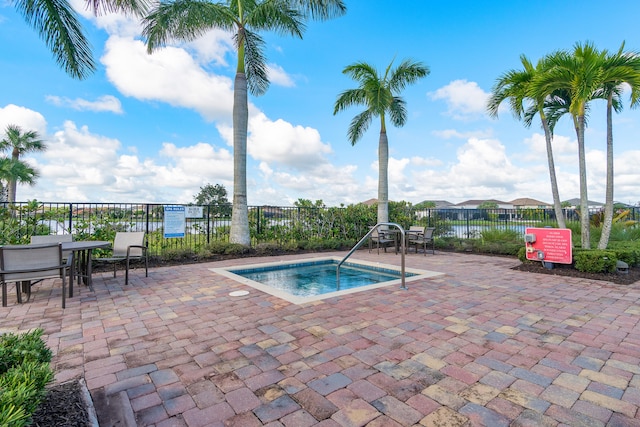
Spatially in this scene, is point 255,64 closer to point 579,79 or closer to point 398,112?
point 398,112

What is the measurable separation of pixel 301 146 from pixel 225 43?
5.38 m

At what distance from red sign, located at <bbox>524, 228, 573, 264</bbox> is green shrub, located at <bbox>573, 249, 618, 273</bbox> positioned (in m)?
0.17

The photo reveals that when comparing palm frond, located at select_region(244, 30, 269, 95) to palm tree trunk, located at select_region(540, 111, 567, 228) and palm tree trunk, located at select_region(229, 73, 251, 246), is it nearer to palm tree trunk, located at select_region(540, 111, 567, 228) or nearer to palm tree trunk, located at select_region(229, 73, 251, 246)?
palm tree trunk, located at select_region(229, 73, 251, 246)

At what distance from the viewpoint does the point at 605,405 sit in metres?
1.83

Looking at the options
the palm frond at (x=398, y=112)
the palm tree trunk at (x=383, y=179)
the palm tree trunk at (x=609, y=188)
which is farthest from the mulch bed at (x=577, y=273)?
the palm frond at (x=398, y=112)

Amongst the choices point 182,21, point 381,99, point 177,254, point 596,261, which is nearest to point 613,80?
point 596,261

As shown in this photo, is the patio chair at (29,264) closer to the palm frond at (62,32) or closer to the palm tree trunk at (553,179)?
the palm frond at (62,32)

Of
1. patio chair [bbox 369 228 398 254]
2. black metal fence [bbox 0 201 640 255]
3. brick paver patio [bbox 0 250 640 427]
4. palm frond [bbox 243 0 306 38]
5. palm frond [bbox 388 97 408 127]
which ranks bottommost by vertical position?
brick paver patio [bbox 0 250 640 427]

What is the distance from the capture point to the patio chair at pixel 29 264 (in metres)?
3.73

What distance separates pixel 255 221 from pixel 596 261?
8327 mm

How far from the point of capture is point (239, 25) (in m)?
9.11

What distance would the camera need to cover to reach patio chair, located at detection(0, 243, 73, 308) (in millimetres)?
3727

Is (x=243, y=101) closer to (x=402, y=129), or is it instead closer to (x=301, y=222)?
(x=301, y=222)

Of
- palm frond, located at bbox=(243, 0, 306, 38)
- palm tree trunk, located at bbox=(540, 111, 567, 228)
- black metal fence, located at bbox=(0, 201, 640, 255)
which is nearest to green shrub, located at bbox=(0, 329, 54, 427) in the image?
black metal fence, located at bbox=(0, 201, 640, 255)
